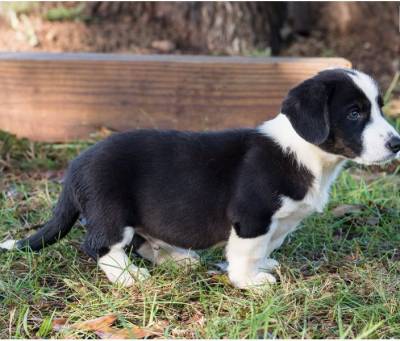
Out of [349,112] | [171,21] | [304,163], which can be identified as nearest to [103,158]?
[304,163]

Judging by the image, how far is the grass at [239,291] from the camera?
134 inches

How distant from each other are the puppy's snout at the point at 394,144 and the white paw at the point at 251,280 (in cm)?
94

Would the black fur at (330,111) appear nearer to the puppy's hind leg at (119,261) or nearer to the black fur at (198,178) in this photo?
the black fur at (198,178)

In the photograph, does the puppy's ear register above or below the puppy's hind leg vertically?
above

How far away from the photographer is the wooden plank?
6.14 metres

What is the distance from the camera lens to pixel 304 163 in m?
3.89

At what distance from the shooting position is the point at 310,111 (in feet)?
12.2

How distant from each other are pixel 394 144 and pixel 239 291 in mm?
1125

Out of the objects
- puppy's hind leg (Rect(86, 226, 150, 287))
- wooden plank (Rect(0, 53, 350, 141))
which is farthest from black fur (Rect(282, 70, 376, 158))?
wooden plank (Rect(0, 53, 350, 141))

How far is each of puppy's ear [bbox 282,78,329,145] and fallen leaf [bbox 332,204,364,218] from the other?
4.29 ft

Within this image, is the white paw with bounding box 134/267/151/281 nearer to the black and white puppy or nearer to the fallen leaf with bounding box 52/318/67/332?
the black and white puppy

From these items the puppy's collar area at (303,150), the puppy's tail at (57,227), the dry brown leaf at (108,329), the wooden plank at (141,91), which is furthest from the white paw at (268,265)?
the wooden plank at (141,91)

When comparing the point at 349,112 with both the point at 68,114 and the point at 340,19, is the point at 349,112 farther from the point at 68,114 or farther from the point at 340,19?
the point at 340,19

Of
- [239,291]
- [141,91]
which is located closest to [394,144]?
[239,291]
